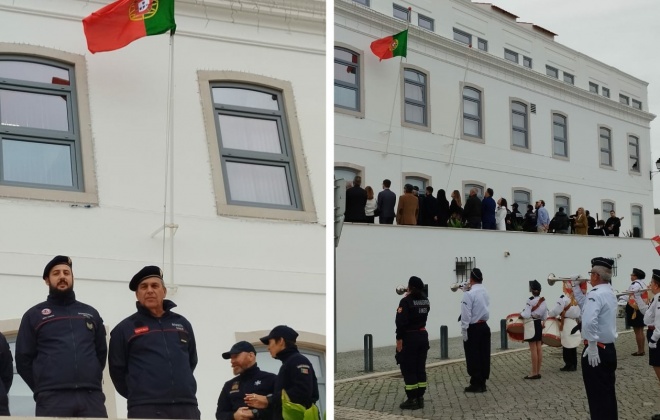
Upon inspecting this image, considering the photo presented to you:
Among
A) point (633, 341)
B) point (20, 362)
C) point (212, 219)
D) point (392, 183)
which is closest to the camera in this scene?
point (20, 362)

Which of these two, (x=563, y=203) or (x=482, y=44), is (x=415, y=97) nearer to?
(x=482, y=44)

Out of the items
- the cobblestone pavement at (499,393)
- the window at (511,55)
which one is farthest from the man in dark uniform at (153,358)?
the window at (511,55)

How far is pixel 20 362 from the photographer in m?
2.43

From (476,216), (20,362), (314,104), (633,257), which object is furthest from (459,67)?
(20,362)

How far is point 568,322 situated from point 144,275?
5103 millimetres

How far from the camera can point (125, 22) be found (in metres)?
2.72

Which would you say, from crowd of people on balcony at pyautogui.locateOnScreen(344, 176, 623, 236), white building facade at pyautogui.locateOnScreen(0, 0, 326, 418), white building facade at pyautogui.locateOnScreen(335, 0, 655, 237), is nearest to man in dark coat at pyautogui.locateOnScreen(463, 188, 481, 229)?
crowd of people on balcony at pyautogui.locateOnScreen(344, 176, 623, 236)

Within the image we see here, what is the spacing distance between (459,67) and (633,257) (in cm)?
308

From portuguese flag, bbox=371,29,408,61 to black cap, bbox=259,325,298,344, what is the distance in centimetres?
476

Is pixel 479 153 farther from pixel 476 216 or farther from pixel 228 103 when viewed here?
pixel 228 103

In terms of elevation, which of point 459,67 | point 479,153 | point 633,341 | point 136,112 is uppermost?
point 459,67

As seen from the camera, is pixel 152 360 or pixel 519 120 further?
pixel 519 120

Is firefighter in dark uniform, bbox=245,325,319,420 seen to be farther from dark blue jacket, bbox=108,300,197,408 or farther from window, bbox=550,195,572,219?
window, bbox=550,195,572,219

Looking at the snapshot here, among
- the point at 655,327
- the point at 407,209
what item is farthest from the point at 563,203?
the point at 655,327
